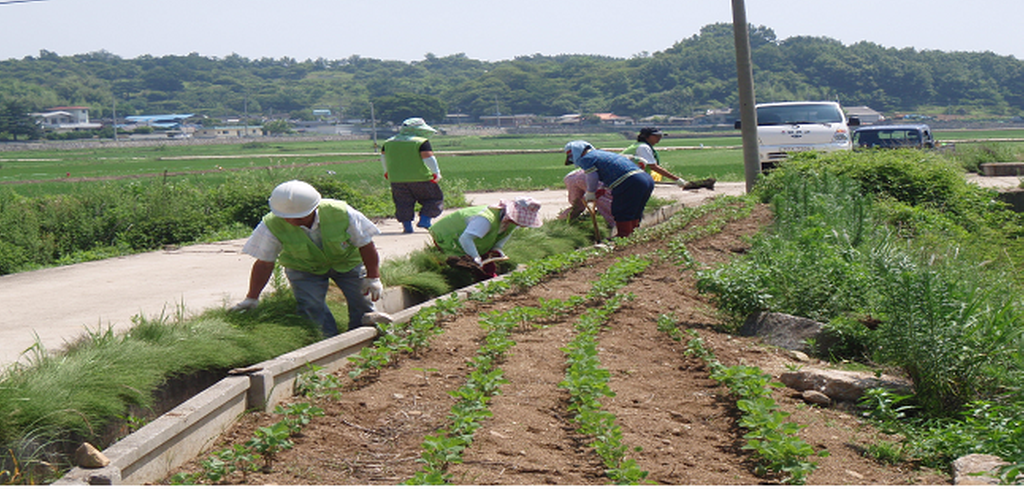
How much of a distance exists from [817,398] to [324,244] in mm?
3524

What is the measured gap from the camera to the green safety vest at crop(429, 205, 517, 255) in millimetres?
8836

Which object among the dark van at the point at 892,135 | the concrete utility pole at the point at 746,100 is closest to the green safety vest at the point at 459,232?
the concrete utility pole at the point at 746,100

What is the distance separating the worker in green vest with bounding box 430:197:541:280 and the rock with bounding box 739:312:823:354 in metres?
2.35

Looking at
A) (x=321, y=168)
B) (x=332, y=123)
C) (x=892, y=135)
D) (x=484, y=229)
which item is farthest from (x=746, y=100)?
(x=332, y=123)

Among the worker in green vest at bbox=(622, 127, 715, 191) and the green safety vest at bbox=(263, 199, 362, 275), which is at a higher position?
the worker in green vest at bbox=(622, 127, 715, 191)

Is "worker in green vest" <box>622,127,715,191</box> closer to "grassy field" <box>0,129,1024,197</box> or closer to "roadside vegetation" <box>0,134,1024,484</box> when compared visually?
"roadside vegetation" <box>0,134,1024,484</box>

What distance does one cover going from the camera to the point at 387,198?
59.2 feet

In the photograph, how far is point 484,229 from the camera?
8.61 m

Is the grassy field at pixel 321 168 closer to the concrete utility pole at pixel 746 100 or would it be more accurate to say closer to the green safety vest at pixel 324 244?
the green safety vest at pixel 324 244

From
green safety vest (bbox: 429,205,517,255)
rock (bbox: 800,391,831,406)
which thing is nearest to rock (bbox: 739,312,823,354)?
rock (bbox: 800,391,831,406)

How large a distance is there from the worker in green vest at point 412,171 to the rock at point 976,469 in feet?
30.8

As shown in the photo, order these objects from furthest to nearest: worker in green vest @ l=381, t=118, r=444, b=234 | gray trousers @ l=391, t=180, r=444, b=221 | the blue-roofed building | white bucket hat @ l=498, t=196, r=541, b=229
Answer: the blue-roofed building → gray trousers @ l=391, t=180, r=444, b=221 → worker in green vest @ l=381, t=118, r=444, b=234 → white bucket hat @ l=498, t=196, r=541, b=229

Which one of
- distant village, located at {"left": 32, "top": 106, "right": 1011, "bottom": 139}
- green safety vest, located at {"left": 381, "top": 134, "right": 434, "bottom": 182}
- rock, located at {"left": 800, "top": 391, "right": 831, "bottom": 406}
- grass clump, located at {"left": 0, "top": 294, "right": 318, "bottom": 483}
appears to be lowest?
rock, located at {"left": 800, "top": 391, "right": 831, "bottom": 406}

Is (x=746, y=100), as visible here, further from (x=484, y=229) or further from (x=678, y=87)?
(x=678, y=87)
